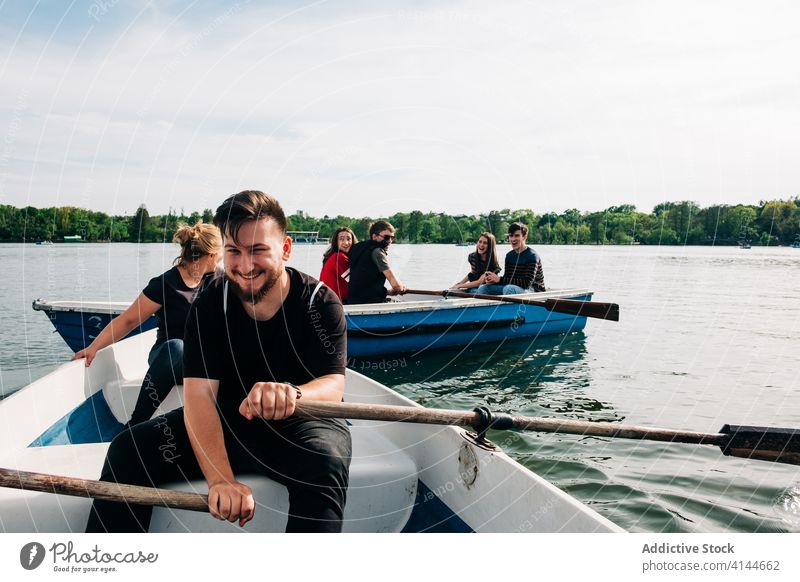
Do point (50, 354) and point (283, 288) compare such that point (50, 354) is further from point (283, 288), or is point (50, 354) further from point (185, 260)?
point (283, 288)

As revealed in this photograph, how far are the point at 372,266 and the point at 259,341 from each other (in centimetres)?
632

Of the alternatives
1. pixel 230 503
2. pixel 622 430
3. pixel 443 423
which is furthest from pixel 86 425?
pixel 622 430

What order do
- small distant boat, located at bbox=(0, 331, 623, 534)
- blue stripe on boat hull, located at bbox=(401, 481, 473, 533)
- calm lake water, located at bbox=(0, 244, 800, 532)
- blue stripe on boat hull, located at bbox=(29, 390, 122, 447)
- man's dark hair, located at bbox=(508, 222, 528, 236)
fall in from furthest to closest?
1. man's dark hair, located at bbox=(508, 222, 528, 236)
2. calm lake water, located at bbox=(0, 244, 800, 532)
3. blue stripe on boat hull, located at bbox=(29, 390, 122, 447)
4. blue stripe on boat hull, located at bbox=(401, 481, 473, 533)
5. small distant boat, located at bbox=(0, 331, 623, 534)

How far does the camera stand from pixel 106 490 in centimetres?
211

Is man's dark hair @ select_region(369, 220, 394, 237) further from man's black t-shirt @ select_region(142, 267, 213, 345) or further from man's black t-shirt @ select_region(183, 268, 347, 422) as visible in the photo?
man's black t-shirt @ select_region(183, 268, 347, 422)

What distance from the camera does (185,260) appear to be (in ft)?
13.4

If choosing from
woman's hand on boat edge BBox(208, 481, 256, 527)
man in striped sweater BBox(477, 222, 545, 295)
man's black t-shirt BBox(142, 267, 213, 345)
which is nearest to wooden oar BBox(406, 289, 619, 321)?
man in striped sweater BBox(477, 222, 545, 295)

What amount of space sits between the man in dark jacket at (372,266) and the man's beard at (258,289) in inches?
237

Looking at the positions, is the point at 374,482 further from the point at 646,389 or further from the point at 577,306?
the point at 646,389

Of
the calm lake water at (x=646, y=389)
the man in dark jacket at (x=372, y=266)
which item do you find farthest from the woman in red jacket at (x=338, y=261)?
the calm lake water at (x=646, y=389)

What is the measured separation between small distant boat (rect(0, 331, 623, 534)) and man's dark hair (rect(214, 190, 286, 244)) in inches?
42.8

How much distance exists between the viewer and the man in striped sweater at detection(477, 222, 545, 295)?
1034cm

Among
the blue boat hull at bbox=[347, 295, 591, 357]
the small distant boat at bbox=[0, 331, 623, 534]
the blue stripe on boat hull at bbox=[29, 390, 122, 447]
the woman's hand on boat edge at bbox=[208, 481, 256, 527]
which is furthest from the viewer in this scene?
the blue boat hull at bbox=[347, 295, 591, 357]
